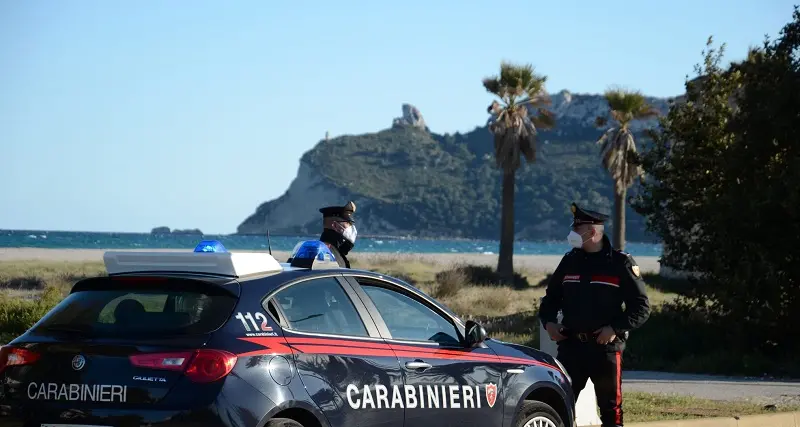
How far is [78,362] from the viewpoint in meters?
6.05

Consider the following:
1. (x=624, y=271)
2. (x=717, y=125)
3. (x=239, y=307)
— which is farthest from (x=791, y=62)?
(x=239, y=307)

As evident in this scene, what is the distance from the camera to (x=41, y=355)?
20.3ft

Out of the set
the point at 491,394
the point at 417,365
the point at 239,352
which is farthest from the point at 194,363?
the point at 491,394

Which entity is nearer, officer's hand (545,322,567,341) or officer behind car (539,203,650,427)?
officer behind car (539,203,650,427)

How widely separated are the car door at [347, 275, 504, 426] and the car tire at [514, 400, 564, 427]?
9.3 inches

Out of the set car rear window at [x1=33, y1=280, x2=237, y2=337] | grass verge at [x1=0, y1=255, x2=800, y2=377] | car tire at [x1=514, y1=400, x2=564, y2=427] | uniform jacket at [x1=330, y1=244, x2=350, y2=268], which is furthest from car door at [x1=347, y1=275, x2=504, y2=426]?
grass verge at [x1=0, y1=255, x2=800, y2=377]

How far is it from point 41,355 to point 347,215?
5.49 metres

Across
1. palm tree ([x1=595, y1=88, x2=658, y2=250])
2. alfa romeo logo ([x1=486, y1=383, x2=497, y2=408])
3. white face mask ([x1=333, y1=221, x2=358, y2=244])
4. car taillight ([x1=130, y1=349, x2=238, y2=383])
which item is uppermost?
palm tree ([x1=595, y1=88, x2=658, y2=250])

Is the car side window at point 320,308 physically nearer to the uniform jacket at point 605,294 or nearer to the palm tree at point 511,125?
the uniform jacket at point 605,294

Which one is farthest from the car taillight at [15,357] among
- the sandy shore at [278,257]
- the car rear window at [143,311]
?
the sandy shore at [278,257]

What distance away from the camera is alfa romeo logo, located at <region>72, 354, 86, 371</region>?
6.04 meters

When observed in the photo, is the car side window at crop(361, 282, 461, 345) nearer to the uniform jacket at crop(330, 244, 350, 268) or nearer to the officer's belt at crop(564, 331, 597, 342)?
the officer's belt at crop(564, 331, 597, 342)

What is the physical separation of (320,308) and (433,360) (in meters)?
0.92

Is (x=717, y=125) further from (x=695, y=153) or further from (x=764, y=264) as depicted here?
(x=764, y=264)
